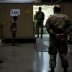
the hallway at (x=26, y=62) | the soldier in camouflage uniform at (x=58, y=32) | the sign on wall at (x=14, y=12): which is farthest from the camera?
the sign on wall at (x=14, y=12)

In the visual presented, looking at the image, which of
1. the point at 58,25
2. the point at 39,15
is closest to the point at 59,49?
the point at 58,25

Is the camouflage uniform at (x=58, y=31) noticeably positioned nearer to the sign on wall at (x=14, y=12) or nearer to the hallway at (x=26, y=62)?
the hallway at (x=26, y=62)

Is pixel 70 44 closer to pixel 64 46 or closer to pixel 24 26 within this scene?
pixel 24 26

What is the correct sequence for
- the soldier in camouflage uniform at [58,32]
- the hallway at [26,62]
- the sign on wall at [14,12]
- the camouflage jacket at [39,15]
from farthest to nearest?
1. the camouflage jacket at [39,15]
2. the sign on wall at [14,12]
3. the hallway at [26,62]
4. the soldier in camouflage uniform at [58,32]

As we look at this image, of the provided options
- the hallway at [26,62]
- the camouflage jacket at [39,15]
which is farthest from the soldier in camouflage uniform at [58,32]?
the camouflage jacket at [39,15]

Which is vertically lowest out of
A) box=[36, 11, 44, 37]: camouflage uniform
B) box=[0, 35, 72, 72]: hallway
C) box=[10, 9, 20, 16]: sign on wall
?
box=[0, 35, 72, 72]: hallway

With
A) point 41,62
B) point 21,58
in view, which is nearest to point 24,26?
point 21,58

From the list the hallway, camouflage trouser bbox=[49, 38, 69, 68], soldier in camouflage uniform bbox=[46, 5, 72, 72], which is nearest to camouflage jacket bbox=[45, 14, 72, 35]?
soldier in camouflage uniform bbox=[46, 5, 72, 72]

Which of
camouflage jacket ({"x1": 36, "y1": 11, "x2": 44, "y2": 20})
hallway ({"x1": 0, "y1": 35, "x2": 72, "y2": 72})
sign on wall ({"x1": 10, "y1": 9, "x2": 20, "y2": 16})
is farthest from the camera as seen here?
camouflage jacket ({"x1": 36, "y1": 11, "x2": 44, "y2": 20})

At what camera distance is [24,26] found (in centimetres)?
1675

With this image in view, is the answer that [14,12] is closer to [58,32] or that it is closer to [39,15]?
[39,15]

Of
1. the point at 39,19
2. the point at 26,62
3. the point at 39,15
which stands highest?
the point at 39,15

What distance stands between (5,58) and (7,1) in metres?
6.77

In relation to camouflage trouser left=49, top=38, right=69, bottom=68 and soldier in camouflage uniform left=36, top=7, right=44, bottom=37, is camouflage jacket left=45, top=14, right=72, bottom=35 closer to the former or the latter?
camouflage trouser left=49, top=38, right=69, bottom=68
